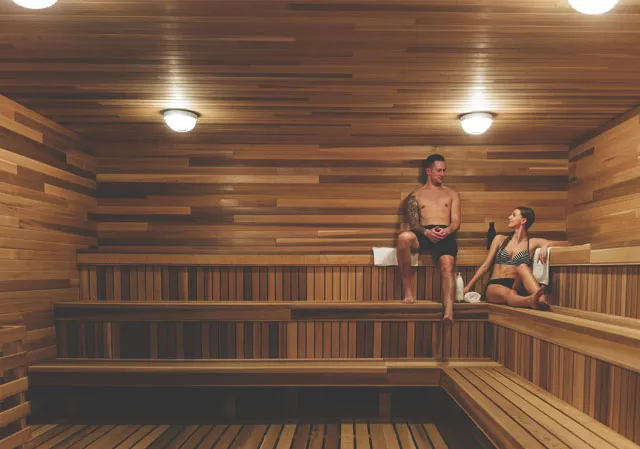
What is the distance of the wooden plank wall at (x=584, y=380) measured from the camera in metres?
2.27

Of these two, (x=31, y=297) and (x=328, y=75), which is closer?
(x=328, y=75)

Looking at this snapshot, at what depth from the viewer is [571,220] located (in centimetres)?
480

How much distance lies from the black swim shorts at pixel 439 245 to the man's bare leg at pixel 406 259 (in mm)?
123

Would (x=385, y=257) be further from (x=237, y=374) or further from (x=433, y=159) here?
(x=237, y=374)

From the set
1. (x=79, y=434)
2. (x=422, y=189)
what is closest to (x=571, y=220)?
(x=422, y=189)

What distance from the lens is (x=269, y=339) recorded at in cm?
409

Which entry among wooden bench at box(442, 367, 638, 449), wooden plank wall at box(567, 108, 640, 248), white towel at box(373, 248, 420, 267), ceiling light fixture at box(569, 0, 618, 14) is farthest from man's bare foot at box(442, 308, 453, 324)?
ceiling light fixture at box(569, 0, 618, 14)

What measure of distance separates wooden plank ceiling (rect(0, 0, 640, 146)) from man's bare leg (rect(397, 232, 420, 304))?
3.58ft

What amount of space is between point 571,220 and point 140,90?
14.8 feet

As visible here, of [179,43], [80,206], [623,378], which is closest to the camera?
[623,378]

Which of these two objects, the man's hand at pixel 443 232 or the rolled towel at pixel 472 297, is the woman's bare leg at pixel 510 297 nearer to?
the rolled towel at pixel 472 297

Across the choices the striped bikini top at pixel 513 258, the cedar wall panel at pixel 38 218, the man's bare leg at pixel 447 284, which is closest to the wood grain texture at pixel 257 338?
the man's bare leg at pixel 447 284

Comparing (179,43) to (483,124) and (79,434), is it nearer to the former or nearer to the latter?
(483,124)

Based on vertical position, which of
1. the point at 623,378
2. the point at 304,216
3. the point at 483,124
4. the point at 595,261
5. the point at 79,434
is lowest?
the point at 79,434
